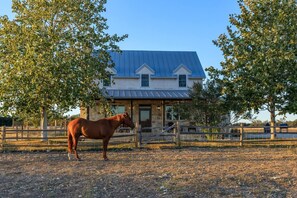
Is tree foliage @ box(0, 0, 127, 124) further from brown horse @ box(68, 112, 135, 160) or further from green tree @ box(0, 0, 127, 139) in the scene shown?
brown horse @ box(68, 112, 135, 160)

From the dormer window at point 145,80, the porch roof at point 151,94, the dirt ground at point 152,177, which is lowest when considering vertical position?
the dirt ground at point 152,177

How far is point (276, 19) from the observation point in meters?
19.0

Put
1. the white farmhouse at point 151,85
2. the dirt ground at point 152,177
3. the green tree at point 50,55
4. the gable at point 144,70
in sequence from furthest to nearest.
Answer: the gable at point 144,70 < the white farmhouse at point 151,85 < the green tree at point 50,55 < the dirt ground at point 152,177

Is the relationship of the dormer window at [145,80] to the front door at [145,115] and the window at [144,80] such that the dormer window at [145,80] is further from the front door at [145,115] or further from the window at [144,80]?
the front door at [145,115]

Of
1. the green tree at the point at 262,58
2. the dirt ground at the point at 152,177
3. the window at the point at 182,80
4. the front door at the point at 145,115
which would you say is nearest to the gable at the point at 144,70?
the window at the point at 182,80

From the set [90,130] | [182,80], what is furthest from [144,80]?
[90,130]

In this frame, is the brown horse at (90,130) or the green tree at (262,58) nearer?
the brown horse at (90,130)

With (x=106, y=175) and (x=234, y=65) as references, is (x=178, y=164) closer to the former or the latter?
(x=106, y=175)

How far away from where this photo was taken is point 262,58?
61.2 ft

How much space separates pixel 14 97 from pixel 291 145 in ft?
46.7

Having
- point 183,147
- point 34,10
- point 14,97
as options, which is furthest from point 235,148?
point 34,10

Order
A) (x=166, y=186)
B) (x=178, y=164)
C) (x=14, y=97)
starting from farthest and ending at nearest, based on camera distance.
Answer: (x=14, y=97), (x=178, y=164), (x=166, y=186)

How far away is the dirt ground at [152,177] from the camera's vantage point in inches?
275

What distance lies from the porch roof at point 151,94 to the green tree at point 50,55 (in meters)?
6.39
